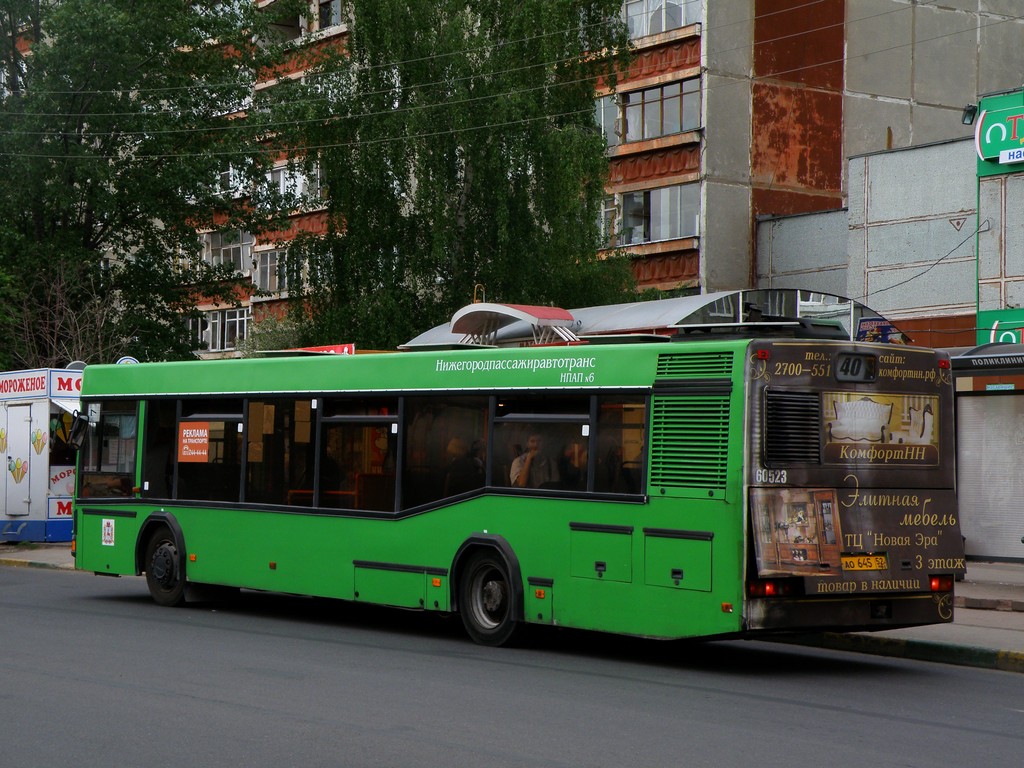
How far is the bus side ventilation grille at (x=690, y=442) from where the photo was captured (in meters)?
12.0

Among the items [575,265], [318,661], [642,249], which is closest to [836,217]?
[642,249]

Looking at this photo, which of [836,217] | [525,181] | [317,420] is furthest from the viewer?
A: [836,217]

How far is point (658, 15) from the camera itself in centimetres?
4175

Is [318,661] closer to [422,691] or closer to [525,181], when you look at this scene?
[422,691]

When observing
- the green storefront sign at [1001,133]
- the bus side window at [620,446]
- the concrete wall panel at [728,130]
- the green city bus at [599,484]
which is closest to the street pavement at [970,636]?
the green city bus at [599,484]

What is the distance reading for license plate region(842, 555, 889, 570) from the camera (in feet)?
39.3

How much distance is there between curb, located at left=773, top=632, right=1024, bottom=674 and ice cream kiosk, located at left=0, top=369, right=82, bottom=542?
18.5m

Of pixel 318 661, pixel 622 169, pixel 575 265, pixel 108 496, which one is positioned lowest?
pixel 318 661

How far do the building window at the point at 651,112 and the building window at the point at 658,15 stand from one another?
1611 millimetres

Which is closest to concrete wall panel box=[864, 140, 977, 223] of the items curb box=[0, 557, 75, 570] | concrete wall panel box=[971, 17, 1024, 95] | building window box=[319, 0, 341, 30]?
concrete wall panel box=[971, 17, 1024, 95]

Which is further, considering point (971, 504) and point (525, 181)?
point (525, 181)

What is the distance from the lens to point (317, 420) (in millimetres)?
16016

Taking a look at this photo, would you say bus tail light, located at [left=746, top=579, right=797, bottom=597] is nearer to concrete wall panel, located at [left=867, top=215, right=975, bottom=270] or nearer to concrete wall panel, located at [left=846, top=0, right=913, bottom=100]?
concrete wall panel, located at [left=867, top=215, right=975, bottom=270]

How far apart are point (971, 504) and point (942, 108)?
24.5m
